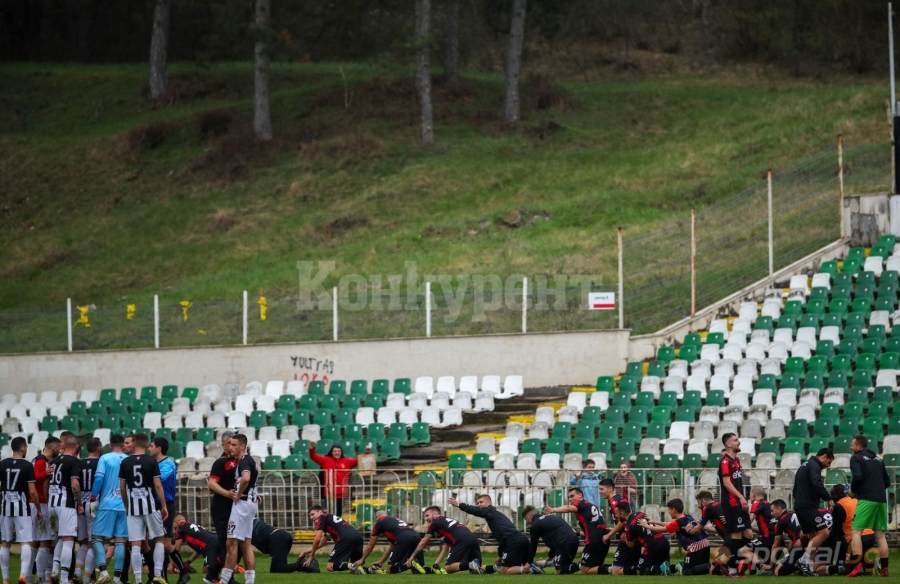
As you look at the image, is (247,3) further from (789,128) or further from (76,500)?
(76,500)

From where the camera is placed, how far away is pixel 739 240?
3012cm

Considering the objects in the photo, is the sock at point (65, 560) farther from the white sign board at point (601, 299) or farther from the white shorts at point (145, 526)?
the white sign board at point (601, 299)

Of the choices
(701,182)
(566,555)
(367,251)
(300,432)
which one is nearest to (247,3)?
(367,251)

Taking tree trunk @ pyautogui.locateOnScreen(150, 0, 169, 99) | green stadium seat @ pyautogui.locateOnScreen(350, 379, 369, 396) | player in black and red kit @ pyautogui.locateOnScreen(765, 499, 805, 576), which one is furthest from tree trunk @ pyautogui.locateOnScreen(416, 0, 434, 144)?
player in black and red kit @ pyautogui.locateOnScreen(765, 499, 805, 576)

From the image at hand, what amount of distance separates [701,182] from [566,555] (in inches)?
999

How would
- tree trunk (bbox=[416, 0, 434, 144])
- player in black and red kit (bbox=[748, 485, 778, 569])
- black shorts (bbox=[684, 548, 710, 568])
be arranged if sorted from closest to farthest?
player in black and red kit (bbox=[748, 485, 778, 569]) < black shorts (bbox=[684, 548, 710, 568]) < tree trunk (bbox=[416, 0, 434, 144])

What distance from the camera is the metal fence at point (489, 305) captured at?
27250 millimetres

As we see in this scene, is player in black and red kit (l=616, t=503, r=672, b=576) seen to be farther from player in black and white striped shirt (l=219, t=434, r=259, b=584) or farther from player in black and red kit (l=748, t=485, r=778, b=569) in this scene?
player in black and white striped shirt (l=219, t=434, r=259, b=584)

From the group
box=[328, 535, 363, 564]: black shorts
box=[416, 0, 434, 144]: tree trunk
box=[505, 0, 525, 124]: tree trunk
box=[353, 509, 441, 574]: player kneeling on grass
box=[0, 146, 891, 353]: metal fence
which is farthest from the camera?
box=[505, 0, 525, 124]: tree trunk

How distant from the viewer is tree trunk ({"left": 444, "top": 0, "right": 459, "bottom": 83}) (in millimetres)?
49281

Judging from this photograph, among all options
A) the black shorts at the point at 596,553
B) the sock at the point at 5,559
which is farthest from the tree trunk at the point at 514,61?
the sock at the point at 5,559

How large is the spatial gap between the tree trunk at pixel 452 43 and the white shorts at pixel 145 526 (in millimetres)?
37843

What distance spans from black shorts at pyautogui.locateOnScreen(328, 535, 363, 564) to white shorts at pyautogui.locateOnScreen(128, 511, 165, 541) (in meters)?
3.39

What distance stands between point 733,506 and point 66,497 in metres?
7.59
